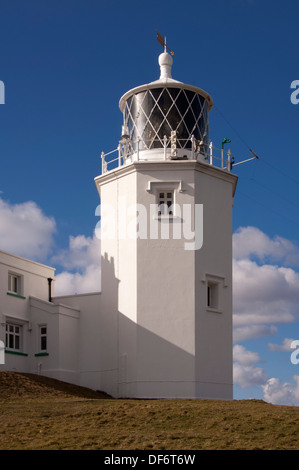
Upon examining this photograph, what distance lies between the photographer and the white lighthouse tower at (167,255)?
92.4 feet

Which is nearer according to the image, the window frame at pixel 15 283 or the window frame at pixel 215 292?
the window frame at pixel 215 292

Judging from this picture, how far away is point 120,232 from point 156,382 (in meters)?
6.19

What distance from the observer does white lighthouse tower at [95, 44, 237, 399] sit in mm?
28156

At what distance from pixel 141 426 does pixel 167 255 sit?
429 inches

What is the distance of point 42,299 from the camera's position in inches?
1255

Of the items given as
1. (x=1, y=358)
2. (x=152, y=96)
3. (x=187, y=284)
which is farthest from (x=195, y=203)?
(x=1, y=358)

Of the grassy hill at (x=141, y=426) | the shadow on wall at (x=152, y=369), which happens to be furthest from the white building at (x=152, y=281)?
the grassy hill at (x=141, y=426)

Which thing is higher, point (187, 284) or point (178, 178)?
point (178, 178)

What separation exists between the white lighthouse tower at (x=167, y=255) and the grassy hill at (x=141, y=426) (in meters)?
4.88

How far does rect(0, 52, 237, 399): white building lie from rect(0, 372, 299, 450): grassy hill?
5019 millimetres

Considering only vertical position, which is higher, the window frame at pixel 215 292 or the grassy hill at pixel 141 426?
the window frame at pixel 215 292

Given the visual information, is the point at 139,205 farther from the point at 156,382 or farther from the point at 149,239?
the point at 156,382

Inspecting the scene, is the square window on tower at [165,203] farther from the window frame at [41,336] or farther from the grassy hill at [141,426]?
the grassy hill at [141,426]

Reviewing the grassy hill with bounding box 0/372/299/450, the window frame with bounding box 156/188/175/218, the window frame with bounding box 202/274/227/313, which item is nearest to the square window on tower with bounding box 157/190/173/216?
the window frame with bounding box 156/188/175/218
